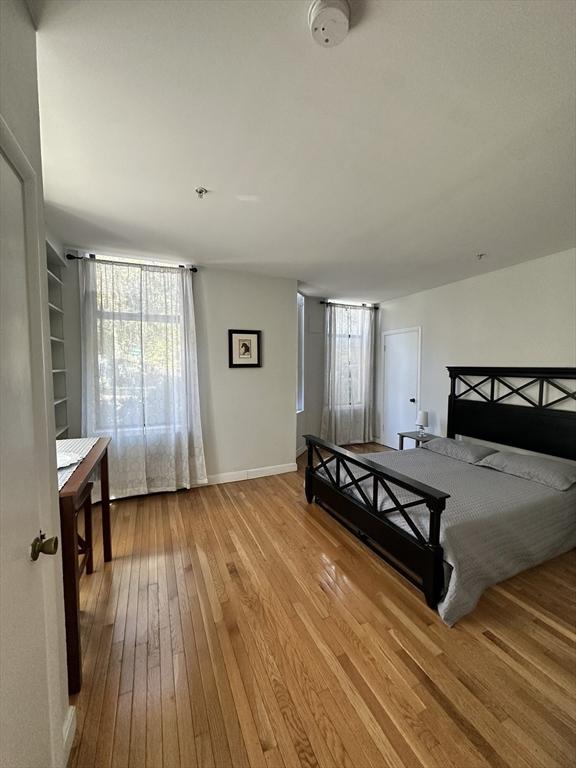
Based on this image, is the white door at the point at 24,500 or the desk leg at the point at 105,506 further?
the desk leg at the point at 105,506

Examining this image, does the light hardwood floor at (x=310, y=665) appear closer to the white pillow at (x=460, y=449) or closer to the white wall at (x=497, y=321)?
the white pillow at (x=460, y=449)

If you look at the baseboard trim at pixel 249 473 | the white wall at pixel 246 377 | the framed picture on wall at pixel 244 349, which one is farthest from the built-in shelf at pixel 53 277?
the baseboard trim at pixel 249 473

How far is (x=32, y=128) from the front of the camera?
3.17 feet

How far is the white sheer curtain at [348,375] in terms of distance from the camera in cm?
502

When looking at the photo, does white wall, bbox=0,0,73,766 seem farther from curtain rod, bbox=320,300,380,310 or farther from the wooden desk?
curtain rod, bbox=320,300,380,310

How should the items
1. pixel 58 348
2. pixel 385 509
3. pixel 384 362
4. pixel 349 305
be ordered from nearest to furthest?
1. pixel 385 509
2. pixel 58 348
3. pixel 349 305
4. pixel 384 362

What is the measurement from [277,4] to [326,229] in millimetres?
1579

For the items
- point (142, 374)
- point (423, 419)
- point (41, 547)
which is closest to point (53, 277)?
point (142, 374)

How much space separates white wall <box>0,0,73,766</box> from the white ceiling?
0.16m

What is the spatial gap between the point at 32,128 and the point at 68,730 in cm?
212

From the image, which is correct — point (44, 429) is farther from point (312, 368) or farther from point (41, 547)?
point (312, 368)

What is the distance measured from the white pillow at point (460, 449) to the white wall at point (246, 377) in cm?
174

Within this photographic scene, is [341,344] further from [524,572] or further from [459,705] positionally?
[459,705]

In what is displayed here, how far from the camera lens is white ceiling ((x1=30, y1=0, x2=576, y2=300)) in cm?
98
